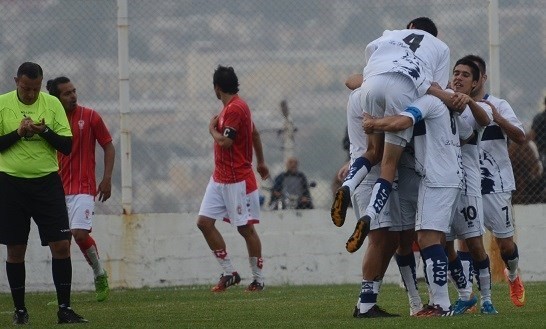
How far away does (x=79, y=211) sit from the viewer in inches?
622

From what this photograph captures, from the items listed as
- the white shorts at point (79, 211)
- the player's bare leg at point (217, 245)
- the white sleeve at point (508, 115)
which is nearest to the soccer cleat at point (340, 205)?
the white sleeve at point (508, 115)

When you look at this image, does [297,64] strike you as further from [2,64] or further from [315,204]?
[2,64]

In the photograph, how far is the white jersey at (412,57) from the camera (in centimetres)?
1116

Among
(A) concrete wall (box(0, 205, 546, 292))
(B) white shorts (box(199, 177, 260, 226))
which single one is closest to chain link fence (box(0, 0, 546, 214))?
(A) concrete wall (box(0, 205, 546, 292))

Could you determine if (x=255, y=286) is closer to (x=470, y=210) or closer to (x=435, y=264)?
(x=470, y=210)

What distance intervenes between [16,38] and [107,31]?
1.15 m

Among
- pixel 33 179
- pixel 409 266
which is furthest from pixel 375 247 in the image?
pixel 33 179

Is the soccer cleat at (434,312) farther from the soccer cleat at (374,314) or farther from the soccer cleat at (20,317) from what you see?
the soccer cleat at (20,317)

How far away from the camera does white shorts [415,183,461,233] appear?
36.6 feet

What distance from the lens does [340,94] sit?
61.5 feet

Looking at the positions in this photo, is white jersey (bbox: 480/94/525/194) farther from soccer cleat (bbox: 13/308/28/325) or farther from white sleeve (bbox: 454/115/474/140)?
soccer cleat (bbox: 13/308/28/325)

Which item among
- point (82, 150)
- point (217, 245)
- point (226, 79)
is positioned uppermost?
point (226, 79)

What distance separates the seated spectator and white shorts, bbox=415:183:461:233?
7507 mm

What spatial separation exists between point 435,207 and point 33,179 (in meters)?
3.21
